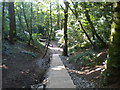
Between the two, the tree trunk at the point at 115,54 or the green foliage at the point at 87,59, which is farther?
the green foliage at the point at 87,59

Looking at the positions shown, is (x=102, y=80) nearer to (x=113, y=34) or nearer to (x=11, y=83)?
(x=113, y=34)

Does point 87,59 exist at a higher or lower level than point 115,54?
lower

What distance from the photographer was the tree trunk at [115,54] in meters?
3.79

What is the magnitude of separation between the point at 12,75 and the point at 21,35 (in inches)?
364

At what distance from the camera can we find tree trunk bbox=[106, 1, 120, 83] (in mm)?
3793

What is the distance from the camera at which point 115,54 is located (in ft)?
12.4

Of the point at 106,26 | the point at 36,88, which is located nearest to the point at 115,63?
the point at 36,88

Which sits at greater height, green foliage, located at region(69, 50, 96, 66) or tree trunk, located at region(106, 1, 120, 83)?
tree trunk, located at region(106, 1, 120, 83)

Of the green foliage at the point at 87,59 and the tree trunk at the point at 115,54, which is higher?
the tree trunk at the point at 115,54

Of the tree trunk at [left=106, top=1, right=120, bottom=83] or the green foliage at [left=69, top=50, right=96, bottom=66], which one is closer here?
the tree trunk at [left=106, top=1, right=120, bottom=83]

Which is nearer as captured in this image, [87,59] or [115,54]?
[115,54]

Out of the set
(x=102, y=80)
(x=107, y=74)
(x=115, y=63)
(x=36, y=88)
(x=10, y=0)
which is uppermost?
(x=10, y=0)

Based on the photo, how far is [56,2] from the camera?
419 inches

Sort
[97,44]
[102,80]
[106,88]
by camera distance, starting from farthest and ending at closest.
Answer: [97,44] < [102,80] < [106,88]
